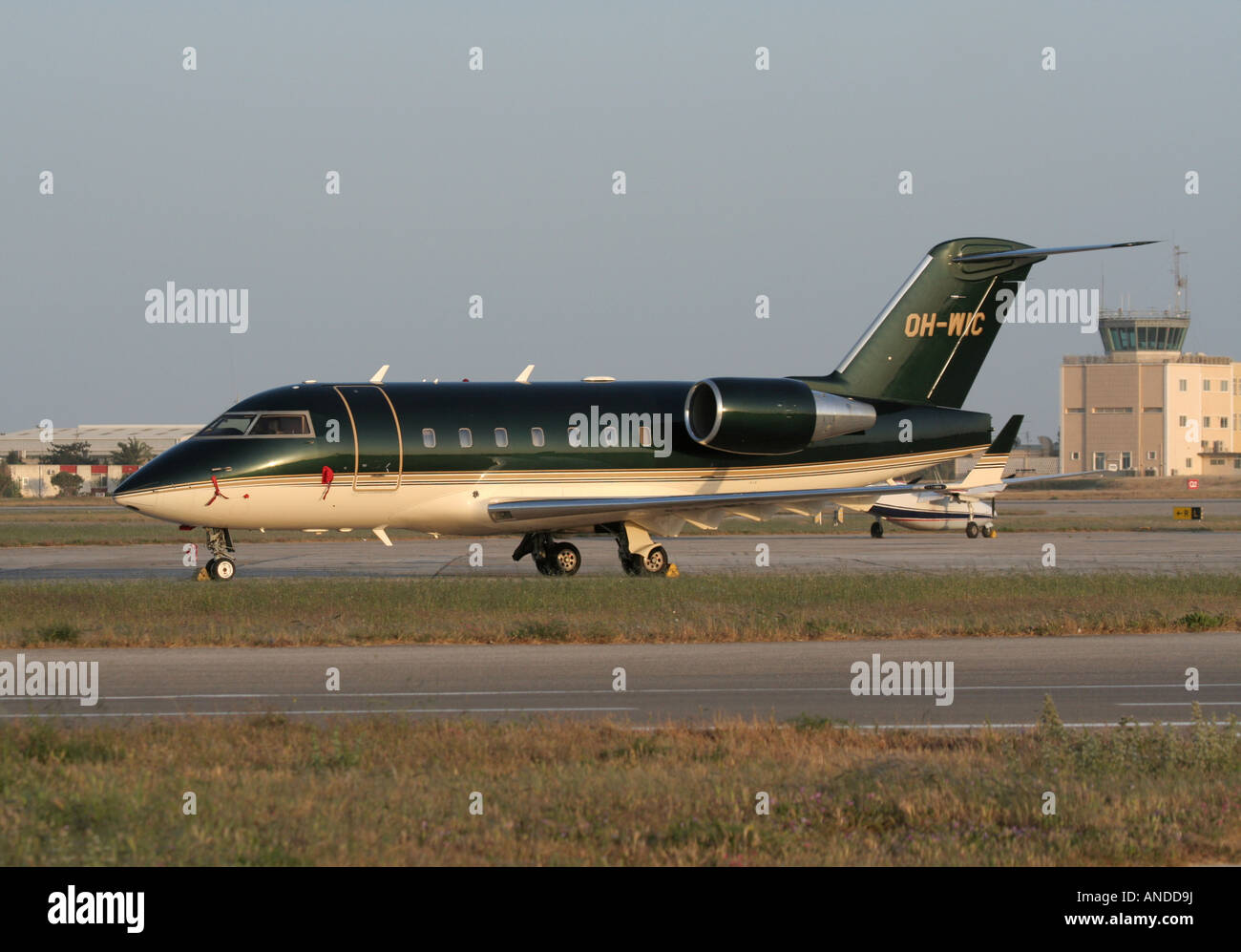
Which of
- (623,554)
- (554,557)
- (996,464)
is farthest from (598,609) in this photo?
(996,464)

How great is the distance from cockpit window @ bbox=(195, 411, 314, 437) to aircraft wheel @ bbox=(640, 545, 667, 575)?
709 cm

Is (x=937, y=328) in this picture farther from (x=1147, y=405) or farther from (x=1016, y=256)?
(x=1147, y=405)

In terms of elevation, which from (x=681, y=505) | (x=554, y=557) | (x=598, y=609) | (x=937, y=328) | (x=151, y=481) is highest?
(x=937, y=328)

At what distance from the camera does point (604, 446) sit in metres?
27.6

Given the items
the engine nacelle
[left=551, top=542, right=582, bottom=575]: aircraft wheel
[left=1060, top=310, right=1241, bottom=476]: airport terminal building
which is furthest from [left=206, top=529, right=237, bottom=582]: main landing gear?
[left=1060, top=310, right=1241, bottom=476]: airport terminal building

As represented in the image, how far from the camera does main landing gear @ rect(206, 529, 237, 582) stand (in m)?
25.5

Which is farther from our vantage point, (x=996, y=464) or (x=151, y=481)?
(x=996, y=464)

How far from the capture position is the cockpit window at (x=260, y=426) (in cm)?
2558

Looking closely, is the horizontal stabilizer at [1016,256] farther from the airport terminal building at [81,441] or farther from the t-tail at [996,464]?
the airport terminal building at [81,441]

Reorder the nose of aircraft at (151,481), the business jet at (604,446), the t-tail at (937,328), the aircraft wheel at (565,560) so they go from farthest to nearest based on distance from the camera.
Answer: the t-tail at (937,328) < the aircraft wheel at (565,560) < the business jet at (604,446) < the nose of aircraft at (151,481)

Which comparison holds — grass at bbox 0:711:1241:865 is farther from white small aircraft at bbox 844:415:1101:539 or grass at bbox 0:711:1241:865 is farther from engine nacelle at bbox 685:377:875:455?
white small aircraft at bbox 844:415:1101:539

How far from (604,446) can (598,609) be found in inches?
298

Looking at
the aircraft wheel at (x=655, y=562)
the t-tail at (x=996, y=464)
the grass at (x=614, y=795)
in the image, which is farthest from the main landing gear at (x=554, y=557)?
the t-tail at (x=996, y=464)
